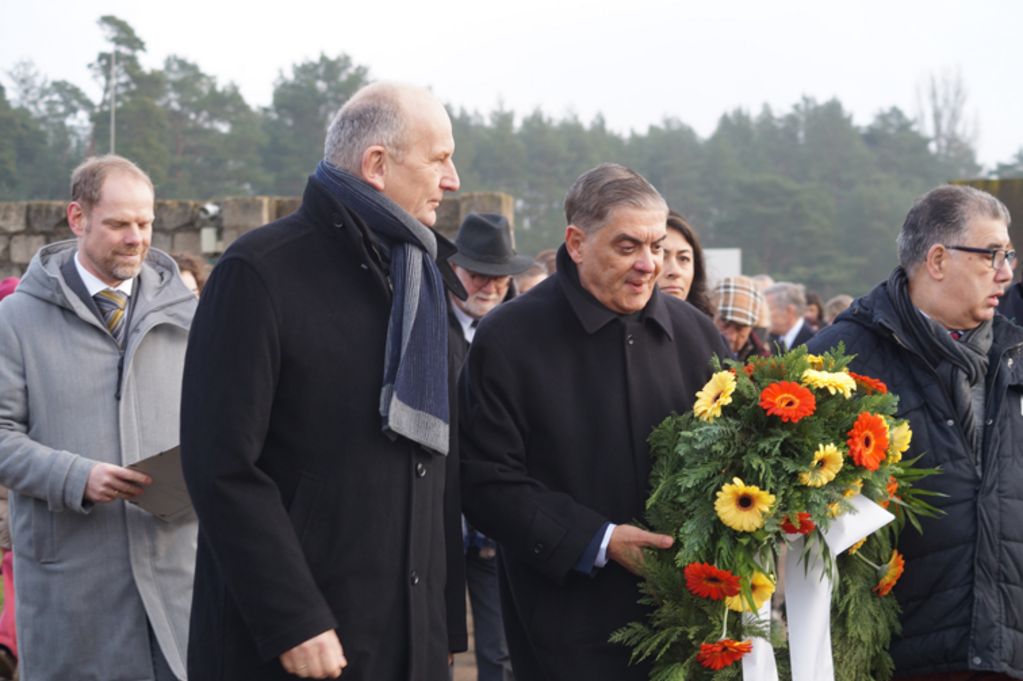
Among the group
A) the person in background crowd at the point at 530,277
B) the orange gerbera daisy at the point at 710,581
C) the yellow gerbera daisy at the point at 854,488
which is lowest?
the orange gerbera daisy at the point at 710,581

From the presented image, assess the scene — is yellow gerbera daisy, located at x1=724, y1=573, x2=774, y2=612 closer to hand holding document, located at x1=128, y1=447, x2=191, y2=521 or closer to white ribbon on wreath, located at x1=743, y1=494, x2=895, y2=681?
white ribbon on wreath, located at x1=743, y1=494, x2=895, y2=681

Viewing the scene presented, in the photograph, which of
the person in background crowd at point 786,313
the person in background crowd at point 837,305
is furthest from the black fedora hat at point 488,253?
A: the person in background crowd at point 837,305

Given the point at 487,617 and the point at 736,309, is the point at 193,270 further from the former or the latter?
the point at 736,309

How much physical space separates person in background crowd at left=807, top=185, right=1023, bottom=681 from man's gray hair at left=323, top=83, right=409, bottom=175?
1599 millimetres

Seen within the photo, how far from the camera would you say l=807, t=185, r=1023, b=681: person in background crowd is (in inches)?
144

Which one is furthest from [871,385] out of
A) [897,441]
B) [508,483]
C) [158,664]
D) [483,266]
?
[483,266]

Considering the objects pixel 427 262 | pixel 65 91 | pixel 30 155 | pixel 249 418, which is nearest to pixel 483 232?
pixel 427 262

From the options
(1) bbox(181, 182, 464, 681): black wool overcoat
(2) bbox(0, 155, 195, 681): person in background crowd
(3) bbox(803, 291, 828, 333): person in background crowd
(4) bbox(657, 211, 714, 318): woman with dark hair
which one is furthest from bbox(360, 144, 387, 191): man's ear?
(3) bbox(803, 291, 828, 333): person in background crowd

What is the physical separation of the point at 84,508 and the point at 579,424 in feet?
4.98

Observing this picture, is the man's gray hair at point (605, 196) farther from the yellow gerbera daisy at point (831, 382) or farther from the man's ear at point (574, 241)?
the yellow gerbera daisy at point (831, 382)

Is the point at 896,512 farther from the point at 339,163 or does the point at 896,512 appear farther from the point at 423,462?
the point at 339,163

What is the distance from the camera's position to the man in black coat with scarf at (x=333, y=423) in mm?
2814

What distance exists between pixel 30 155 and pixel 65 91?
16.4 ft

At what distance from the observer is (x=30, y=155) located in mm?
14398
